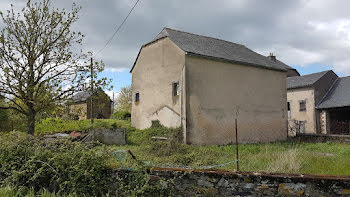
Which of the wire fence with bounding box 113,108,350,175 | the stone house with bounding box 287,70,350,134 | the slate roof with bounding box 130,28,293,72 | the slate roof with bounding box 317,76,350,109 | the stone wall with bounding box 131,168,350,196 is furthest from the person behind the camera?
the stone house with bounding box 287,70,350,134

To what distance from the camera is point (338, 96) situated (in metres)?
23.1

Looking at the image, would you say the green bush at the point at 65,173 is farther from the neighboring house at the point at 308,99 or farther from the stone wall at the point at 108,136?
the neighboring house at the point at 308,99

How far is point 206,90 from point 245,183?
34.9 ft

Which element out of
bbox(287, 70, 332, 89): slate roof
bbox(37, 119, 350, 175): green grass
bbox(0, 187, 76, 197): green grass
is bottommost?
bbox(0, 187, 76, 197): green grass

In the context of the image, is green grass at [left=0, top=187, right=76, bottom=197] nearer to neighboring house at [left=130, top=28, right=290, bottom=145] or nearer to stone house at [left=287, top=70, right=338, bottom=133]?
neighboring house at [left=130, top=28, right=290, bottom=145]

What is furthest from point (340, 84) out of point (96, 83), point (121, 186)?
point (121, 186)

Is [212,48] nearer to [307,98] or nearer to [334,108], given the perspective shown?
[307,98]

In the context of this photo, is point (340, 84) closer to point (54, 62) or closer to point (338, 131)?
point (338, 131)

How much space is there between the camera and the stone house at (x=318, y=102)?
23047 mm

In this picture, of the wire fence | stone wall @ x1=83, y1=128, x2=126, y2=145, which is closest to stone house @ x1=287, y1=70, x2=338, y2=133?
the wire fence

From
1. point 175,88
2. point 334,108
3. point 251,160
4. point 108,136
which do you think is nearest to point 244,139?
point 175,88

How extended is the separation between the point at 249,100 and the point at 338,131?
27.0 feet

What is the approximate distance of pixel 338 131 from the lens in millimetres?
18938

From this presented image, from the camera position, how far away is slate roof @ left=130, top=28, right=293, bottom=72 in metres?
Result: 15.3
